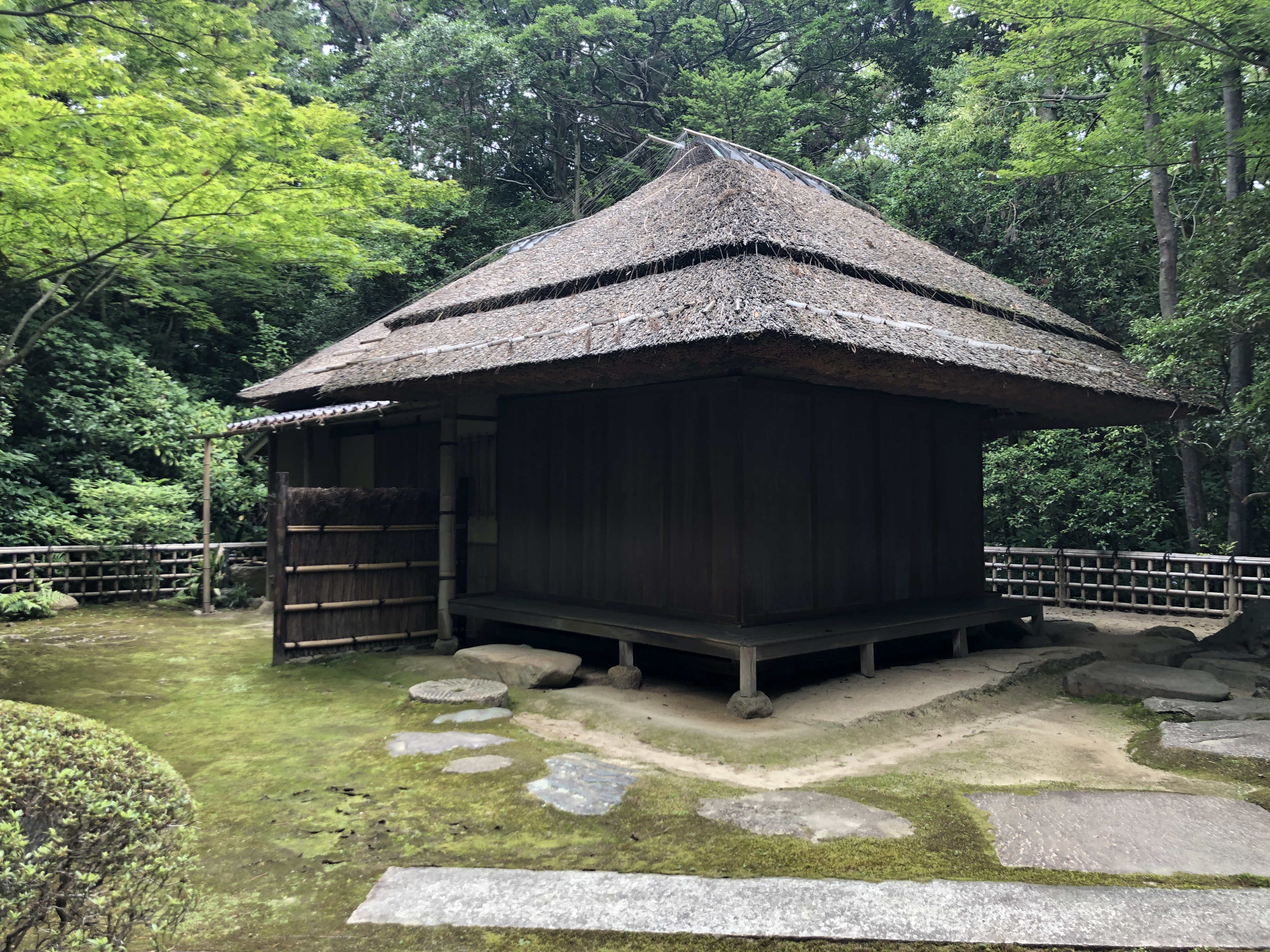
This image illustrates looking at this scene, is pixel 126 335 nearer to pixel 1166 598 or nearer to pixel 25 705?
pixel 25 705

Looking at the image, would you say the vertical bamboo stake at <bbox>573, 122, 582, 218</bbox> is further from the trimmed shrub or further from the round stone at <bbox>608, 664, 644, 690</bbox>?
the trimmed shrub

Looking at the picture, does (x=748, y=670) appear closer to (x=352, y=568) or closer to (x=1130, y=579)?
(x=352, y=568)

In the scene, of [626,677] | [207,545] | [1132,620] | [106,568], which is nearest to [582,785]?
[626,677]

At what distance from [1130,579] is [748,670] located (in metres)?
8.31

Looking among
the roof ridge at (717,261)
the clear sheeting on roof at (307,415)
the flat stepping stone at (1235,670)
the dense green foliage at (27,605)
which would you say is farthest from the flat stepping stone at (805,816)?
the dense green foliage at (27,605)

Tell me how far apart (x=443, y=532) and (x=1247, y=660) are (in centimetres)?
761

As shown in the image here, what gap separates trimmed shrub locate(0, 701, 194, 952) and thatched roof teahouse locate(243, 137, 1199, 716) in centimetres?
377

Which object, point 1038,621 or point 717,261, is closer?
point 717,261

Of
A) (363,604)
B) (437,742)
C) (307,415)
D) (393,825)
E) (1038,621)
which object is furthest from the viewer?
(307,415)

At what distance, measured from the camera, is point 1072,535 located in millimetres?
12312

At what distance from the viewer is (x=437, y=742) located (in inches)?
199

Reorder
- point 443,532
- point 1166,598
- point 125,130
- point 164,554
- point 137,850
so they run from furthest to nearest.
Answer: point 164,554, point 1166,598, point 443,532, point 125,130, point 137,850

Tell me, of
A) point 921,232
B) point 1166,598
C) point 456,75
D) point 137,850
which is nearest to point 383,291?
point 456,75

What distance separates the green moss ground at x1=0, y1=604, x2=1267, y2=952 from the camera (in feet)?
9.37
